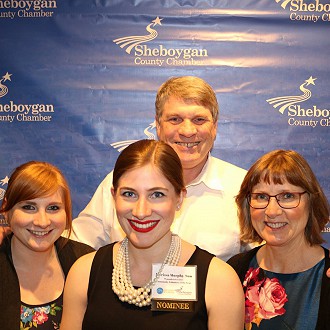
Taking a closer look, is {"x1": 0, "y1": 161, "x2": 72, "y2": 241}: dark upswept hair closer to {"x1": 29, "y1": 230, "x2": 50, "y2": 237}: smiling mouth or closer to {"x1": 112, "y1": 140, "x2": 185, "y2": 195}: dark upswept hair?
{"x1": 29, "y1": 230, "x2": 50, "y2": 237}: smiling mouth

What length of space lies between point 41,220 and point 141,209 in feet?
2.35

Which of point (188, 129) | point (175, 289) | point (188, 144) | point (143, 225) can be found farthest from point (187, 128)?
point (175, 289)

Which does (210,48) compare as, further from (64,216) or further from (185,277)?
(185,277)

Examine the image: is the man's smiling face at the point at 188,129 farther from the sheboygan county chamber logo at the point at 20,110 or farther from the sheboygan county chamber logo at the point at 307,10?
the sheboygan county chamber logo at the point at 307,10

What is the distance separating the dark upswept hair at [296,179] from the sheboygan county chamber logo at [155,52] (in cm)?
162

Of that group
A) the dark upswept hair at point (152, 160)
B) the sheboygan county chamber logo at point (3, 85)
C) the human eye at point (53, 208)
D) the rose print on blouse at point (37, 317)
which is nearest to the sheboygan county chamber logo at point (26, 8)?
the sheboygan county chamber logo at point (3, 85)

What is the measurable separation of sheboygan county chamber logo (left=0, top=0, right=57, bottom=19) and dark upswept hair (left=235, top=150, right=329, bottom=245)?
2227 mm

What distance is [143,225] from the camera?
6.60 ft

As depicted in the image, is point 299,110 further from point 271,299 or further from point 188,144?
point 271,299

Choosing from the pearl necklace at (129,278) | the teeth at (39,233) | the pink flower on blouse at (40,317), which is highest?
the teeth at (39,233)

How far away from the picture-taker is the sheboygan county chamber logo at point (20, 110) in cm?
386

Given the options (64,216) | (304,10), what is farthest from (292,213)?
(304,10)

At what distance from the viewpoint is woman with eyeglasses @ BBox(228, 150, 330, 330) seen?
2.29 m

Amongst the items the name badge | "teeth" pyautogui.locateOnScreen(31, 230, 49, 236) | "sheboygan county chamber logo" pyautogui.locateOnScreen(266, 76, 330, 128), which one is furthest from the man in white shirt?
the name badge
